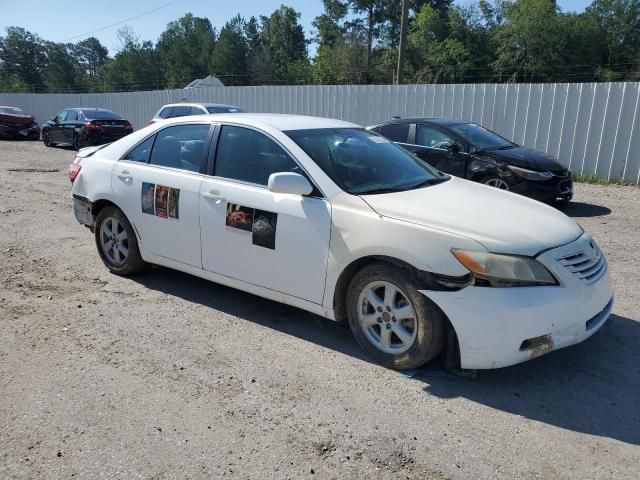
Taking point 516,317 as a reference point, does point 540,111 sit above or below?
above

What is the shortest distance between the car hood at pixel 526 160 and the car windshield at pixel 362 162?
457 centimetres

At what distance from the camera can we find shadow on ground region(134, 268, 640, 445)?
10.4 ft

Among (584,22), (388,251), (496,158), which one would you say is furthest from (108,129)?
(584,22)

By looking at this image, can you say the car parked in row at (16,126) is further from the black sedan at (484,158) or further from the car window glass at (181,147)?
the car window glass at (181,147)

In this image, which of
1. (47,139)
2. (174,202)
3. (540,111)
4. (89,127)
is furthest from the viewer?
(47,139)

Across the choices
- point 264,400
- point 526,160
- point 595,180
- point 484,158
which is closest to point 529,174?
point 526,160

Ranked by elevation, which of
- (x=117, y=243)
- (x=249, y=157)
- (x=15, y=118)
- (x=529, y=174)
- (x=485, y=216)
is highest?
(x=249, y=157)

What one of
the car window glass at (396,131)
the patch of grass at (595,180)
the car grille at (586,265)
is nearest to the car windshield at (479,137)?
the car window glass at (396,131)

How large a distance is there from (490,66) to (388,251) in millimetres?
52743

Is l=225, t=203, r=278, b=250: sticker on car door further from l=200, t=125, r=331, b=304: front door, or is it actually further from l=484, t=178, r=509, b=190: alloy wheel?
l=484, t=178, r=509, b=190: alloy wheel

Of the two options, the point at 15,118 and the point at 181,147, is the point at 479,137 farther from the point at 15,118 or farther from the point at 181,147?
the point at 15,118

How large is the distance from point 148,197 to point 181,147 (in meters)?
0.55

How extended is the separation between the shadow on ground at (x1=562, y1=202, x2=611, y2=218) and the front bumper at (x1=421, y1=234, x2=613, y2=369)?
6073 mm

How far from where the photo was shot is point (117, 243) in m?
5.47
